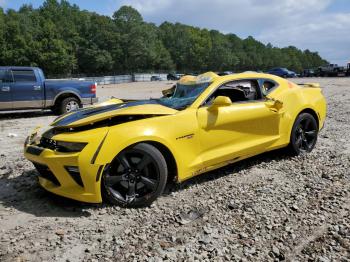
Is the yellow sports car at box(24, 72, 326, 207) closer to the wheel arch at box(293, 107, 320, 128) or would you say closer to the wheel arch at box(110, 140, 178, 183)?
the wheel arch at box(110, 140, 178, 183)

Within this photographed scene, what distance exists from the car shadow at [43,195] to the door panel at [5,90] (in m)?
6.72

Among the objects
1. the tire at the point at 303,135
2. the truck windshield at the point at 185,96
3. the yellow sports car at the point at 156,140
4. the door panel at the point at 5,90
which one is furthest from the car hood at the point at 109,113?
the door panel at the point at 5,90

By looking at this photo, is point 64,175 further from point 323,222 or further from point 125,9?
point 125,9

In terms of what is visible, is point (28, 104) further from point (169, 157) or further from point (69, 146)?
point (169, 157)

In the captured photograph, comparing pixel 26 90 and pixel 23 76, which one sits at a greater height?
pixel 23 76

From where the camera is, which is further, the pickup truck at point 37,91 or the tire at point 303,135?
the pickup truck at point 37,91

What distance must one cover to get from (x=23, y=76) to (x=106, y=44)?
68404 millimetres

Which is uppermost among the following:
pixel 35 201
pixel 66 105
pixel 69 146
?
pixel 69 146

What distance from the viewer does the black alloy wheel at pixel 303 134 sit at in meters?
5.96

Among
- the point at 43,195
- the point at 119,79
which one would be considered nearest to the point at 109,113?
the point at 43,195

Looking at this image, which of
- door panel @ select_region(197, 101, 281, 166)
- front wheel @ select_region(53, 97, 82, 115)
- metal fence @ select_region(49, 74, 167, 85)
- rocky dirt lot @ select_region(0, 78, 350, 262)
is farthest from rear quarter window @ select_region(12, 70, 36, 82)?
metal fence @ select_region(49, 74, 167, 85)

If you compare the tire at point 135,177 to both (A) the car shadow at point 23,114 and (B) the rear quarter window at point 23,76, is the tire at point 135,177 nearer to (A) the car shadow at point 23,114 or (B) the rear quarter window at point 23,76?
(B) the rear quarter window at point 23,76

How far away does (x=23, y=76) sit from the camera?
1195 centimetres

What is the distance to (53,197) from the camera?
470 cm
